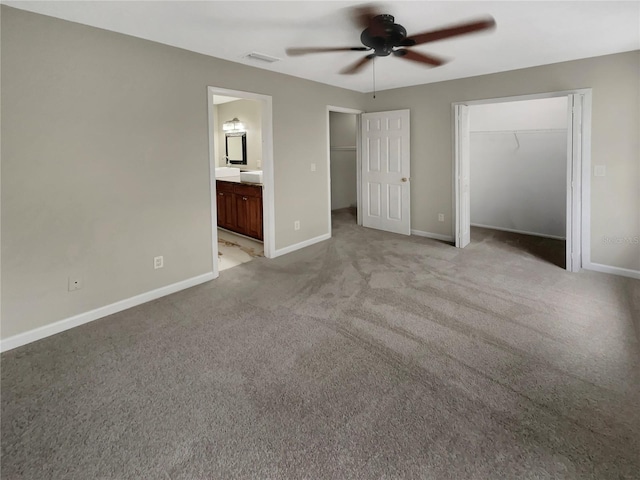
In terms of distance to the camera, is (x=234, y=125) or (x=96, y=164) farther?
(x=234, y=125)

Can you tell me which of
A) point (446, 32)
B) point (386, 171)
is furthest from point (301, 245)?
point (446, 32)

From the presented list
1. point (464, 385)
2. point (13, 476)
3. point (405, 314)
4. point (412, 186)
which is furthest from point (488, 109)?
point (13, 476)

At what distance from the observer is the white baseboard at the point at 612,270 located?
13.2 ft

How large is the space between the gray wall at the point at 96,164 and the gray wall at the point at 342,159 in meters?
4.51

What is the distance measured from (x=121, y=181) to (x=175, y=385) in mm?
1912

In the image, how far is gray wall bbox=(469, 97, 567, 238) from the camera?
18.4 ft

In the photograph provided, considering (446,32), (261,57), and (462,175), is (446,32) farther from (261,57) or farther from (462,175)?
(462,175)

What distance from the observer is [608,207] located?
4.12m

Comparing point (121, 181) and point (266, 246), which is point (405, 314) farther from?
point (121, 181)

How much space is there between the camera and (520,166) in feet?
19.5

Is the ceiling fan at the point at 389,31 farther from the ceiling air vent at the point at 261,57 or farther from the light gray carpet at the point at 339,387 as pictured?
the light gray carpet at the point at 339,387

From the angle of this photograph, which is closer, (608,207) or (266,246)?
(608,207)

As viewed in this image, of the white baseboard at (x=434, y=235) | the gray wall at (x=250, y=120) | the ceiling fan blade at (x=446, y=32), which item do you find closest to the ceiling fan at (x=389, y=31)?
the ceiling fan blade at (x=446, y=32)

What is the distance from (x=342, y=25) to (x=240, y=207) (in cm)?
339
